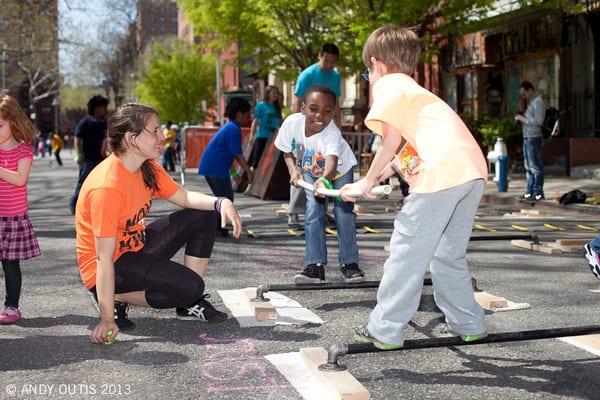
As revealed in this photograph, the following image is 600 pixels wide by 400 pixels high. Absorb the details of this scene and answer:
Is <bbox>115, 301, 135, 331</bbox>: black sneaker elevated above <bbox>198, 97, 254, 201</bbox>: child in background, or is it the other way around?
<bbox>198, 97, 254, 201</bbox>: child in background

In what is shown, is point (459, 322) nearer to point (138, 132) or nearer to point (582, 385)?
point (582, 385)

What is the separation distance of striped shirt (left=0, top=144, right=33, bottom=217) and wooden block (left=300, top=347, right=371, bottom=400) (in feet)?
7.57

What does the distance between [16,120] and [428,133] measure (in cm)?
282

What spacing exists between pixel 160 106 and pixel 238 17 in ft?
129

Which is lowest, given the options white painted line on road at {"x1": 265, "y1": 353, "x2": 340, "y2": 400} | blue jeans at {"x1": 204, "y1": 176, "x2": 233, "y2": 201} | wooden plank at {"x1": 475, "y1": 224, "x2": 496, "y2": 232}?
white painted line on road at {"x1": 265, "y1": 353, "x2": 340, "y2": 400}

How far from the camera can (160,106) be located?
6406 cm

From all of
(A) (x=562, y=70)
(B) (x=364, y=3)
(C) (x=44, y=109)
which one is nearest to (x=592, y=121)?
(A) (x=562, y=70)

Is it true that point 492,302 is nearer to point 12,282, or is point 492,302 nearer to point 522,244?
point 12,282

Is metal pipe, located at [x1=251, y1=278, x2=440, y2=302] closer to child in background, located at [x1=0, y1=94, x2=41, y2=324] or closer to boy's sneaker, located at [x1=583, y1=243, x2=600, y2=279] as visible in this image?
boy's sneaker, located at [x1=583, y1=243, x2=600, y2=279]

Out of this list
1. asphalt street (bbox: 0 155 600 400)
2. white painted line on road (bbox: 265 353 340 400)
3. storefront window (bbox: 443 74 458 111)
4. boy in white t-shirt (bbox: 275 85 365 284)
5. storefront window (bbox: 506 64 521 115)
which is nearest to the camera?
white painted line on road (bbox: 265 353 340 400)

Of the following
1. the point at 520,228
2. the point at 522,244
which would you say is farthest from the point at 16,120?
the point at 520,228

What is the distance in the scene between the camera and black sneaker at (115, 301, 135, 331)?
5.09 metres

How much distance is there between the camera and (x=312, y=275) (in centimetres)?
632

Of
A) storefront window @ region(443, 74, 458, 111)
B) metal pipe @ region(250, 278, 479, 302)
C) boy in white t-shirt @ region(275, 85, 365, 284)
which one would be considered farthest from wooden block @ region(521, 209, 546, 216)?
storefront window @ region(443, 74, 458, 111)
